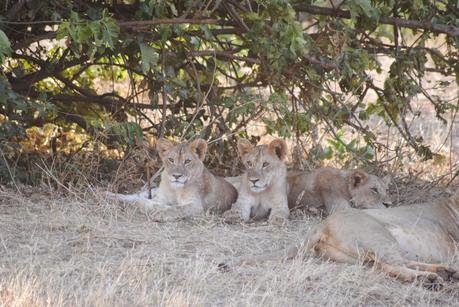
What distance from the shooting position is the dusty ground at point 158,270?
489 centimetres

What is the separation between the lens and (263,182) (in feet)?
23.5

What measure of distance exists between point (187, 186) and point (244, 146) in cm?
52

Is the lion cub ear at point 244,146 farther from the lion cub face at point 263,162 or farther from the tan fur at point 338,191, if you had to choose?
the tan fur at point 338,191

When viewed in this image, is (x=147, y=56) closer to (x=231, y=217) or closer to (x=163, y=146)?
(x=163, y=146)

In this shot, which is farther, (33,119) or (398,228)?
(33,119)

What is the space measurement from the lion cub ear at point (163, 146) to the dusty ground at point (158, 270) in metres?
0.71

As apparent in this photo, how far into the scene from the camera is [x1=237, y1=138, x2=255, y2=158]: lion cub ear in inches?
288

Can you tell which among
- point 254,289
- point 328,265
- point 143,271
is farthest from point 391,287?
point 143,271

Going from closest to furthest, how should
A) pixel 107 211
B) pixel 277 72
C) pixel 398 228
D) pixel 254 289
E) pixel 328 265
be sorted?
pixel 254 289 → pixel 328 265 → pixel 398 228 → pixel 107 211 → pixel 277 72

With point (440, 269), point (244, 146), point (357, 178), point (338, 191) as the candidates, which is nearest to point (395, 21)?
point (357, 178)

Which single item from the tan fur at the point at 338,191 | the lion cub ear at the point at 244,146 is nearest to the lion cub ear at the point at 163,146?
the lion cub ear at the point at 244,146

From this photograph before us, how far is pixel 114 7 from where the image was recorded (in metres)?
7.39

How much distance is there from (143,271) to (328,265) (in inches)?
42.3

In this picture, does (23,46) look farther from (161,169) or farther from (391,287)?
(391,287)
